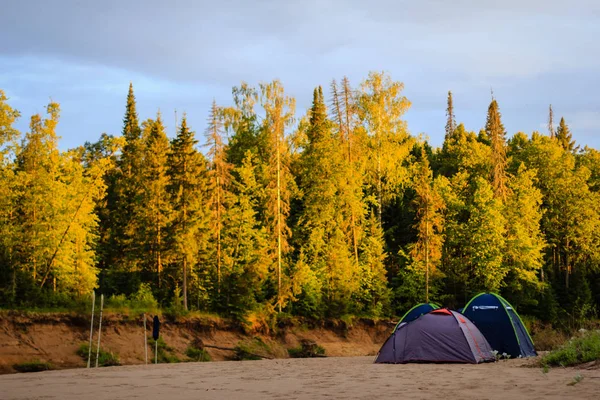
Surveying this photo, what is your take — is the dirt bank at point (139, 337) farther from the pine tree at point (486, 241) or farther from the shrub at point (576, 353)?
the shrub at point (576, 353)

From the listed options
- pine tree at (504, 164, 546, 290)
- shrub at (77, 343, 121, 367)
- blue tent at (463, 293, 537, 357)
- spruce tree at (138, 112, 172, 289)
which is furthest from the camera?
pine tree at (504, 164, 546, 290)

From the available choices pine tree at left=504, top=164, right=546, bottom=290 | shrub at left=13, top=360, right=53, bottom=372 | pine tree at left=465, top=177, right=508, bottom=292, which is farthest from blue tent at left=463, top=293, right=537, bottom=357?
pine tree at left=504, top=164, right=546, bottom=290

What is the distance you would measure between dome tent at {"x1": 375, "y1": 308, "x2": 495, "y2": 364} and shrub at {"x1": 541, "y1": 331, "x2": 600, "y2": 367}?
3.62 meters

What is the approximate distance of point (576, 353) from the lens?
1708cm

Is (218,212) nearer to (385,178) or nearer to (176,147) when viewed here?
(176,147)

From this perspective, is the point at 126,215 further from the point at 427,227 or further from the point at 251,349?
the point at 427,227

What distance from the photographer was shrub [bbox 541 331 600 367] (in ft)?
54.5

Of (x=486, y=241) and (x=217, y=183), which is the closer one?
(x=217, y=183)

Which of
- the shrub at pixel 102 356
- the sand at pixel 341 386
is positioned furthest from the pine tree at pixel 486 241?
the sand at pixel 341 386

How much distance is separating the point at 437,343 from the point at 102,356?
57.1 ft

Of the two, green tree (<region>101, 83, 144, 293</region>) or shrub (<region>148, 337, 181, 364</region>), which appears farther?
green tree (<region>101, 83, 144, 293</region>)

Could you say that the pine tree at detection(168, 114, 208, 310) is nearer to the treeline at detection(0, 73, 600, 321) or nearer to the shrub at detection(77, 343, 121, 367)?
the treeline at detection(0, 73, 600, 321)

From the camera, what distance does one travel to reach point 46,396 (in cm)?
1336

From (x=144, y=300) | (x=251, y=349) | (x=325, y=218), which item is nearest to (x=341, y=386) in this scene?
(x=251, y=349)
